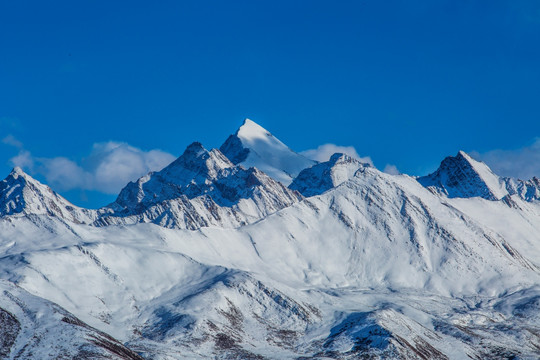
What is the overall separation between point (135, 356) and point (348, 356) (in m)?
58.5

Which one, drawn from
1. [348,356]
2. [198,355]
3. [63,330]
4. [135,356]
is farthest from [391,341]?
[63,330]

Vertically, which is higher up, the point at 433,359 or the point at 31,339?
the point at 433,359

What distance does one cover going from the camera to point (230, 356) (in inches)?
7466

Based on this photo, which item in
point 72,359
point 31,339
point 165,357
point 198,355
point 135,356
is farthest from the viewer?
point 198,355

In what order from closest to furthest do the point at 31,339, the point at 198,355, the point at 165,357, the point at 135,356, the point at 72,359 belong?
the point at 72,359 < the point at 31,339 < the point at 135,356 < the point at 165,357 < the point at 198,355

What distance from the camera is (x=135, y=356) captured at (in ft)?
511

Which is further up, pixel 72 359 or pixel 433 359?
pixel 433 359

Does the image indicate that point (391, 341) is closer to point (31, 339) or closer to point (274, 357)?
point (274, 357)


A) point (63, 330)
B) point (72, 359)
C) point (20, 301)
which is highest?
point (20, 301)

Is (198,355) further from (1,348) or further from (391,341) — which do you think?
(1,348)

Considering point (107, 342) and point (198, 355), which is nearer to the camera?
point (107, 342)

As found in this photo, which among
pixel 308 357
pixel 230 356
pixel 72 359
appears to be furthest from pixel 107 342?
pixel 308 357

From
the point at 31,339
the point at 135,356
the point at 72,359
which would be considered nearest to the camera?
the point at 72,359

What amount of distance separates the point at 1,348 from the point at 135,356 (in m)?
27.0
